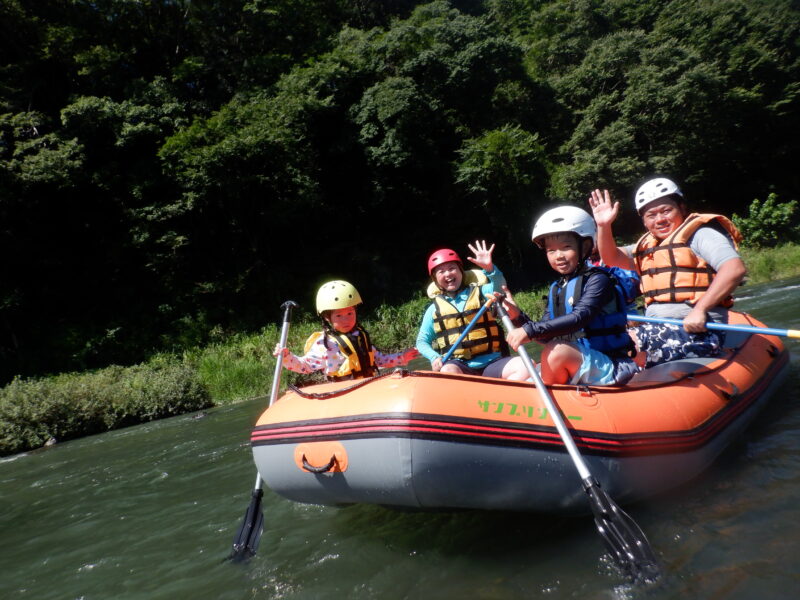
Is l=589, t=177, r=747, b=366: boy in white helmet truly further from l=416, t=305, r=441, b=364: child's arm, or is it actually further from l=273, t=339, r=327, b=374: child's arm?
l=273, t=339, r=327, b=374: child's arm

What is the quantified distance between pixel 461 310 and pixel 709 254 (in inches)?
63.9

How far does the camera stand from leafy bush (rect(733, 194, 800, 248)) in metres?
19.8

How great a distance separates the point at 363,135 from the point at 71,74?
1003 centimetres

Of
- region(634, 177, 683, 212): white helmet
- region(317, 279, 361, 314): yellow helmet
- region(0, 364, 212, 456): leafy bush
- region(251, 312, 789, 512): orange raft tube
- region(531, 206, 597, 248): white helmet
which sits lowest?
region(0, 364, 212, 456): leafy bush

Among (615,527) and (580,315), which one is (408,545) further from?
(580,315)

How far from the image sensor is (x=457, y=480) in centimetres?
251

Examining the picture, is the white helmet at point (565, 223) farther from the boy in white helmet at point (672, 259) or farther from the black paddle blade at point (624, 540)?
the black paddle blade at point (624, 540)

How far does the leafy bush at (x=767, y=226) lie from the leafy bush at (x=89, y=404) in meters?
19.3

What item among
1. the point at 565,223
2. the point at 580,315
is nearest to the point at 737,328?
the point at 580,315

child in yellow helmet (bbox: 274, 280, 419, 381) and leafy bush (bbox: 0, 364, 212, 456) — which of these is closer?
child in yellow helmet (bbox: 274, 280, 419, 381)

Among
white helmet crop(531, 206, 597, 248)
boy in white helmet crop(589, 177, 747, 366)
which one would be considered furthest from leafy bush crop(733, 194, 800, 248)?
white helmet crop(531, 206, 597, 248)

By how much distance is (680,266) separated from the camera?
3.71 metres

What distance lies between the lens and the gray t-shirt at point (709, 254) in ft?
11.4

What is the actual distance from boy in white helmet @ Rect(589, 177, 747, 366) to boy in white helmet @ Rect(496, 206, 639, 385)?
41 cm
